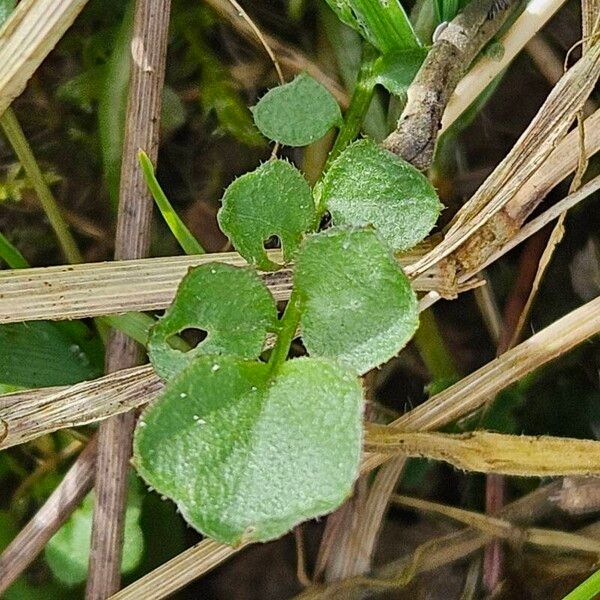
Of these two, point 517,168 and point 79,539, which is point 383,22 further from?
point 79,539

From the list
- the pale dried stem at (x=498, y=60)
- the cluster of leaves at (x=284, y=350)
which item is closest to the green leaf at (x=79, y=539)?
the cluster of leaves at (x=284, y=350)

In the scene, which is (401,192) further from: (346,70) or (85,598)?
(85,598)

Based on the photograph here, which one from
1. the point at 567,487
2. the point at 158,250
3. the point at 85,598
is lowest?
the point at 567,487

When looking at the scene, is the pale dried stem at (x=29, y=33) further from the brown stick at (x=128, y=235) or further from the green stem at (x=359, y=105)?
Result: the green stem at (x=359, y=105)

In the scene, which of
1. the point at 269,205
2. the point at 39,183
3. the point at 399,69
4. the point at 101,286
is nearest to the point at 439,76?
the point at 399,69

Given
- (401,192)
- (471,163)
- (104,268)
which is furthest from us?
(471,163)

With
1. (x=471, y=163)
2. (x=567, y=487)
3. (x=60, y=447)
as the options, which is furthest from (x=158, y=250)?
(x=567, y=487)
